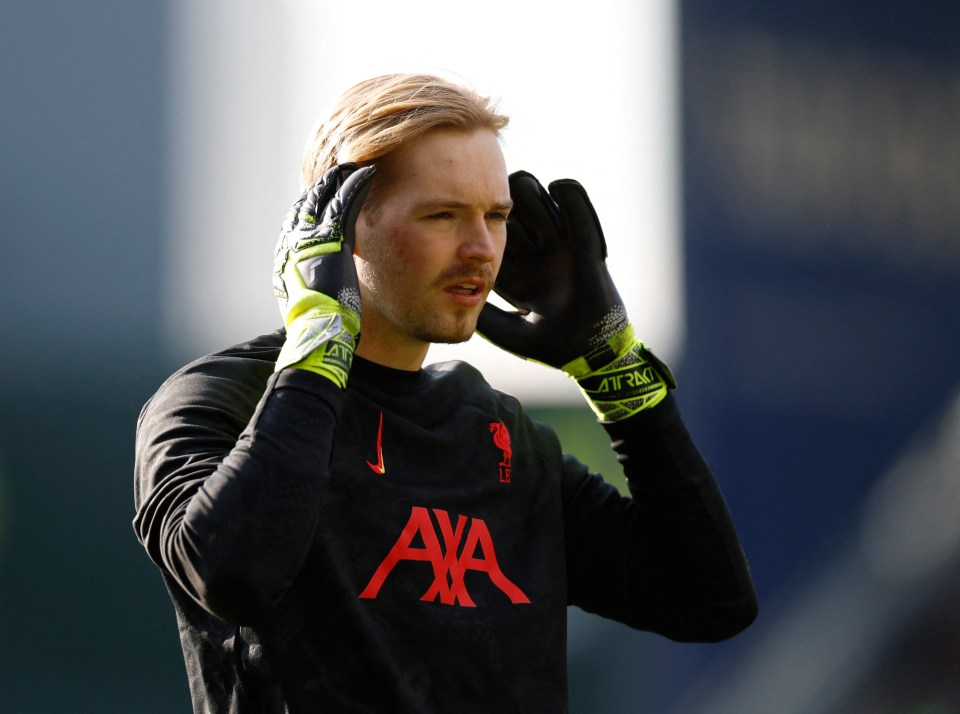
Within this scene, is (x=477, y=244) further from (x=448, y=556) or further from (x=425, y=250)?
(x=448, y=556)

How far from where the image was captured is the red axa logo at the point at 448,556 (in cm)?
176

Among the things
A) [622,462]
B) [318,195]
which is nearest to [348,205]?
[318,195]

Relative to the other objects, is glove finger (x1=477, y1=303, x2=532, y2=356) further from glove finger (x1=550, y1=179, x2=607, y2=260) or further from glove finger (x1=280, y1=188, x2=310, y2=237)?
glove finger (x1=280, y1=188, x2=310, y2=237)

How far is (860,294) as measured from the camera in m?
4.99

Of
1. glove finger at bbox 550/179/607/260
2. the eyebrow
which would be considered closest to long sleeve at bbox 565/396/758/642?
glove finger at bbox 550/179/607/260

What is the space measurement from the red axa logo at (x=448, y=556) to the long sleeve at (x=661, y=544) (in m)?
0.23

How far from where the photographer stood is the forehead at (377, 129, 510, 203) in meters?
1.93

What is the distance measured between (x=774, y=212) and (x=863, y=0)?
1.09 meters

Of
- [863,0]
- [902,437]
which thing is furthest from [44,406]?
[863,0]

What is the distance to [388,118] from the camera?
1.98 m

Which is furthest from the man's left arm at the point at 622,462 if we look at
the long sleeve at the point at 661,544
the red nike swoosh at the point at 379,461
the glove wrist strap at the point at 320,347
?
the glove wrist strap at the point at 320,347

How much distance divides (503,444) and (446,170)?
47 cm

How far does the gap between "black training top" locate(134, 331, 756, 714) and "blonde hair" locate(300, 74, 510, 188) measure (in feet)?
1.18

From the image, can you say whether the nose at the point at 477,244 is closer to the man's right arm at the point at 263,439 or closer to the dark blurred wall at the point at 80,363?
the man's right arm at the point at 263,439
